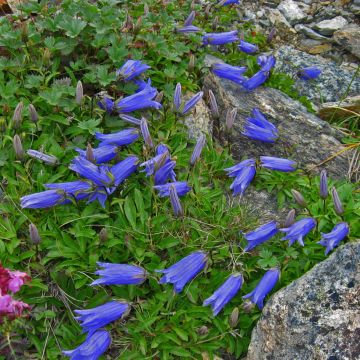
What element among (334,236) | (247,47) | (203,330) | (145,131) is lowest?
(203,330)

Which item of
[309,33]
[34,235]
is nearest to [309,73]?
[309,33]

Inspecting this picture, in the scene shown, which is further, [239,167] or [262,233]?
[239,167]

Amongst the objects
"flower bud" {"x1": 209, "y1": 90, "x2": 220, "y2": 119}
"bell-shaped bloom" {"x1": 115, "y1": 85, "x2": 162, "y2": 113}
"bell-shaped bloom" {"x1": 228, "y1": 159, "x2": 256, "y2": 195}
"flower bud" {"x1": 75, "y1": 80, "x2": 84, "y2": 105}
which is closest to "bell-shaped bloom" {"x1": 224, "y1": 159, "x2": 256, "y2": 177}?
"bell-shaped bloom" {"x1": 228, "y1": 159, "x2": 256, "y2": 195}

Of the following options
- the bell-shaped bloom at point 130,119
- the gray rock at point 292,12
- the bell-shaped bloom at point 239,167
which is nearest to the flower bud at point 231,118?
the bell-shaped bloom at point 239,167

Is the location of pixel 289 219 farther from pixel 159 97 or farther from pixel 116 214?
pixel 159 97

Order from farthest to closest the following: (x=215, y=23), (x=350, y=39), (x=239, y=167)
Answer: (x=350, y=39) → (x=215, y=23) → (x=239, y=167)

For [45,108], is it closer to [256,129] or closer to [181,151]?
[181,151]
